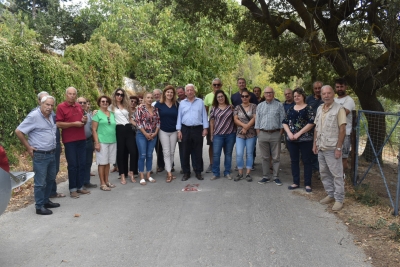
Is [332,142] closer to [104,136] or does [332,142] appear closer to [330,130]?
[330,130]

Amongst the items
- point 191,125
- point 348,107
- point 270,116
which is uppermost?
point 348,107

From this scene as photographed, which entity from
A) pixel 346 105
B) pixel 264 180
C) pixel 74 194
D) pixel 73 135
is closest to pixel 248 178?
pixel 264 180

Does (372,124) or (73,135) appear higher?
(73,135)

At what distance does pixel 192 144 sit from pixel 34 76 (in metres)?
5.49

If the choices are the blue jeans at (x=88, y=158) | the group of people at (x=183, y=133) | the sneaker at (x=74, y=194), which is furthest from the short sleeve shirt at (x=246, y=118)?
the sneaker at (x=74, y=194)

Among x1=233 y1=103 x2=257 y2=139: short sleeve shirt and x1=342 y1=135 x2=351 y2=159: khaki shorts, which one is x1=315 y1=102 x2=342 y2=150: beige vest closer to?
x1=342 y1=135 x2=351 y2=159: khaki shorts

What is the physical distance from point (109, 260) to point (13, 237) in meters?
1.60

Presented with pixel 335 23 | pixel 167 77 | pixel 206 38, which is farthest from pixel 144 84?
pixel 335 23

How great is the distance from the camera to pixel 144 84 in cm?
2066

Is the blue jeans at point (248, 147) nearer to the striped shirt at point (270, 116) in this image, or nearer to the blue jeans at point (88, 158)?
the striped shirt at point (270, 116)

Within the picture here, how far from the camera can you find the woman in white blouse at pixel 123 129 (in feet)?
23.4

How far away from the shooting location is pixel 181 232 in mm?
4684

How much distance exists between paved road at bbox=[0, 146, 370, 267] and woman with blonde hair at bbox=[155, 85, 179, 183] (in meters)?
1.10

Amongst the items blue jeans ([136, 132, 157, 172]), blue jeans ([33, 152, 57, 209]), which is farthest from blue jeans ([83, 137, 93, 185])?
blue jeans ([33, 152, 57, 209])
